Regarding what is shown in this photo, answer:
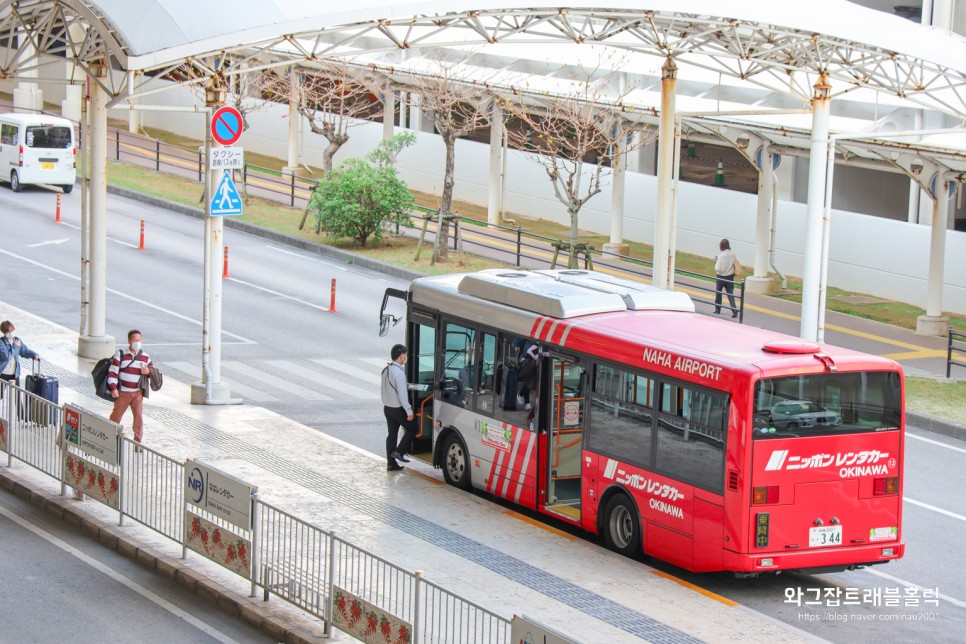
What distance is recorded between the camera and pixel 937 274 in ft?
95.0

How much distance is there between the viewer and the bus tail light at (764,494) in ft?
43.9

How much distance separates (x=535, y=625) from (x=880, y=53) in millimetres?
15559

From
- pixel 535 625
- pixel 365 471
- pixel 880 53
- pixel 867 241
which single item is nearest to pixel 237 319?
pixel 365 471

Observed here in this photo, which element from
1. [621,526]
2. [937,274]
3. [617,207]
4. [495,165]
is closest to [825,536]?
[621,526]

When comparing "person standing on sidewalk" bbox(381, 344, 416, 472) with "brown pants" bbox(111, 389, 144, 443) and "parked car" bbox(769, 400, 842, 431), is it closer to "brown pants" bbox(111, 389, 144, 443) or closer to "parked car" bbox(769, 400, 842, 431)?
"brown pants" bbox(111, 389, 144, 443)

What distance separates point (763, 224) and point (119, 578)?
73.1 ft

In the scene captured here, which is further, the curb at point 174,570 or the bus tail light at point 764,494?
the bus tail light at point 764,494

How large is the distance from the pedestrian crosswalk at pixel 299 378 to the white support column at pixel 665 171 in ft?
16.7

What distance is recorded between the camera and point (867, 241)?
33.8 meters

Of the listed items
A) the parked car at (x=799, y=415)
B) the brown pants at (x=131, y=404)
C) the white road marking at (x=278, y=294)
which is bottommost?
the brown pants at (x=131, y=404)

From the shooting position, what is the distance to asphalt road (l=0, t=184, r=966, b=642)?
13.9m

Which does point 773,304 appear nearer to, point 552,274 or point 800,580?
point 552,274

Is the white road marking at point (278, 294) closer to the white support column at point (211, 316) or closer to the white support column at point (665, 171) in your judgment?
the white support column at point (665, 171)

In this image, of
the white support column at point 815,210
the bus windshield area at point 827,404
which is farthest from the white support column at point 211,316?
Answer: the bus windshield area at point 827,404
